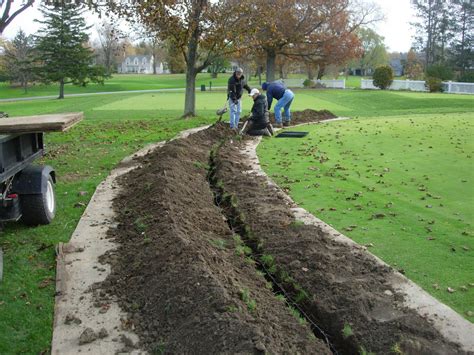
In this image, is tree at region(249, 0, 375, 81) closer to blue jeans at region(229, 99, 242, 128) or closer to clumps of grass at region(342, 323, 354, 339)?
blue jeans at region(229, 99, 242, 128)

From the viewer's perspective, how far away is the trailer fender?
664cm

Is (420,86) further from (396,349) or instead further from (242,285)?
(396,349)

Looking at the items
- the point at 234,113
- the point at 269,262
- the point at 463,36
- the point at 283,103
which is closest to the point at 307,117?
the point at 283,103

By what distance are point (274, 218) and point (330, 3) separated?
4241 cm

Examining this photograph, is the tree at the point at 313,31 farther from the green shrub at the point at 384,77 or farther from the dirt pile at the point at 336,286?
the dirt pile at the point at 336,286

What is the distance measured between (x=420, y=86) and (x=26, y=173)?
142 ft

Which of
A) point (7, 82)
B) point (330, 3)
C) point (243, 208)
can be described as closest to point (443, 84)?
point (330, 3)

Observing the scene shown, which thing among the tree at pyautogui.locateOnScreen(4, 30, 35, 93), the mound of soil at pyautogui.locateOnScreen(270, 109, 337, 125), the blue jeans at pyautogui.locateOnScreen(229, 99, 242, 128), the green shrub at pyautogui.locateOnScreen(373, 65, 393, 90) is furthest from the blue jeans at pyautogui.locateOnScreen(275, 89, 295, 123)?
the tree at pyautogui.locateOnScreen(4, 30, 35, 93)

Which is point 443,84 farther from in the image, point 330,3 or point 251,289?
point 251,289

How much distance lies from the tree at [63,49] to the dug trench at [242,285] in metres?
41.6

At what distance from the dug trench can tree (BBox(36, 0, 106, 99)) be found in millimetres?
41558

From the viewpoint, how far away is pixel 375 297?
15.4 feet

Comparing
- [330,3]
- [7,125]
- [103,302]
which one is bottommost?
[103,302]

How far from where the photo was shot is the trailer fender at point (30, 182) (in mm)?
6645
